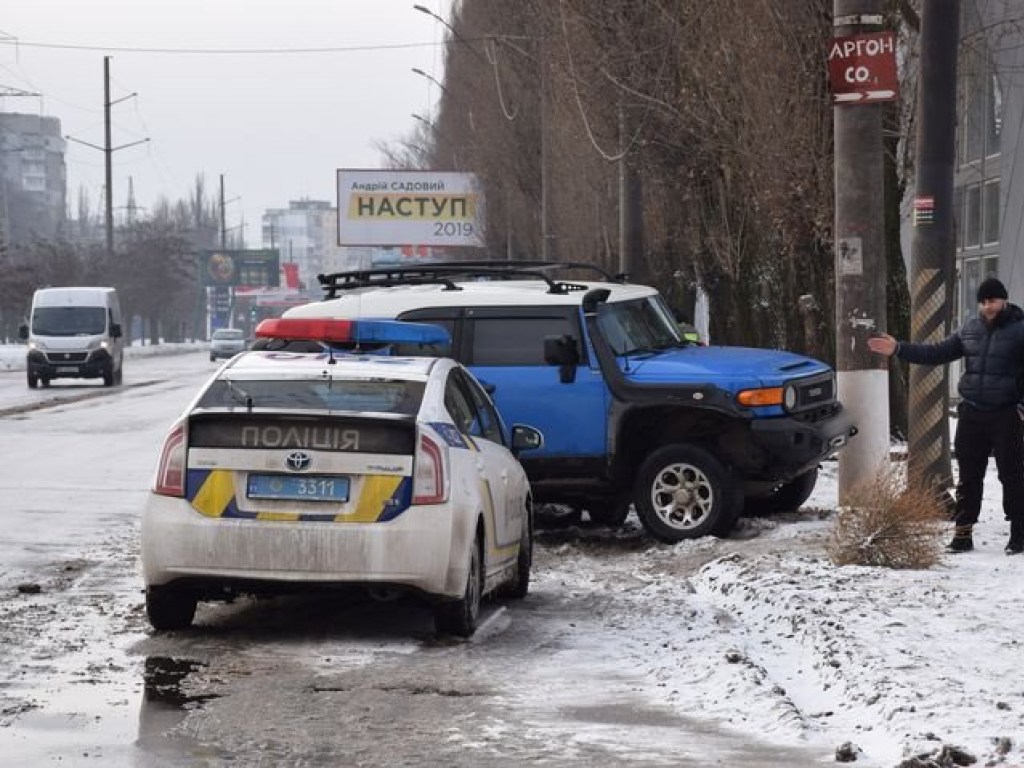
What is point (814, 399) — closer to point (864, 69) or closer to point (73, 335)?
point (864, 69)

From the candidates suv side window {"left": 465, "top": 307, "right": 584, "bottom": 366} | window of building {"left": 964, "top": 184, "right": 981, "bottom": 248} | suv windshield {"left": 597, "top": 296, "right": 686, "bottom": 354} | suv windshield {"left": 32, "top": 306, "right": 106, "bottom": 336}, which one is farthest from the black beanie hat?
suv windshield {"left": 32, "top": 306, "right": 106, "bottom": 336}

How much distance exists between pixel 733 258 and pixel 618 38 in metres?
5.08

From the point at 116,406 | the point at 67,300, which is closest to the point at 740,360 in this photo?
the point at 116,406

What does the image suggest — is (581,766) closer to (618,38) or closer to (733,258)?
(618,38)

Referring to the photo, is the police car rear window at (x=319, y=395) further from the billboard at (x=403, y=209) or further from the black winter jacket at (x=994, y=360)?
the billboard at (x=403, y=209)

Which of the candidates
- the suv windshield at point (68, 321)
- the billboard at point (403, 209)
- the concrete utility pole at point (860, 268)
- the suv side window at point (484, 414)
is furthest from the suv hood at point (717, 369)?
A: the billboard at point (403, 209)

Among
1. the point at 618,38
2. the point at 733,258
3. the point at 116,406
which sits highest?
the point at 618,38

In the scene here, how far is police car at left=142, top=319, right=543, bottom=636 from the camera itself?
393 inches

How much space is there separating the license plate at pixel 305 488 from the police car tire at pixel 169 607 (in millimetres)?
722

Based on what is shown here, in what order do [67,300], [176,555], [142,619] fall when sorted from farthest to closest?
[67,300] → [142,619] → [176,555]

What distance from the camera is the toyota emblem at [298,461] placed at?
396 inches

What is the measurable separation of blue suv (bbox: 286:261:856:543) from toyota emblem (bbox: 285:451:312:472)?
4496 millimetres

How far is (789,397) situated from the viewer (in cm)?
1478

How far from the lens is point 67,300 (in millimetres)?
48156
